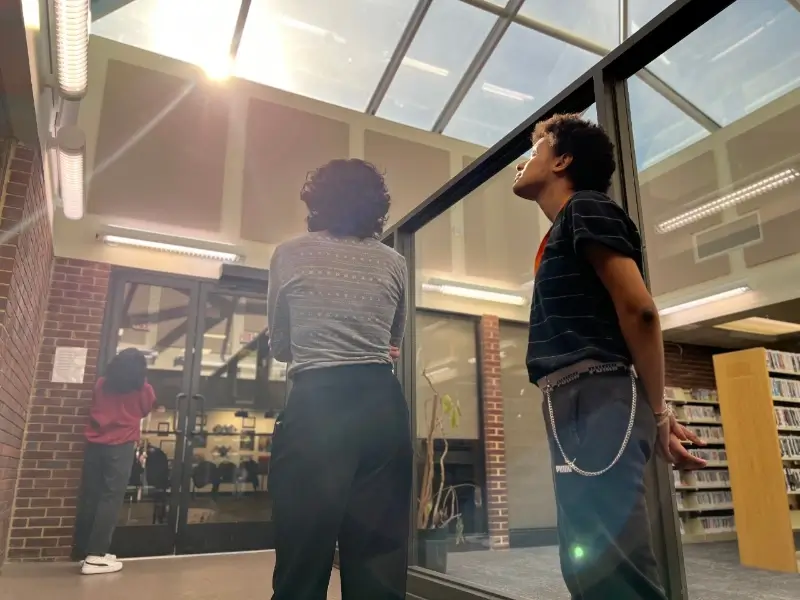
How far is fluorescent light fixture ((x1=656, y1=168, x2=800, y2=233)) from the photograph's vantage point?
5.34m

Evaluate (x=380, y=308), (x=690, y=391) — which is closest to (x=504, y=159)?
(x=380, y=308)

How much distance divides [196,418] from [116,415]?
102cm

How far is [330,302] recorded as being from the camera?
1.21 metres

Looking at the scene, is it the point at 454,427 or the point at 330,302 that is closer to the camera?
the point at 330,302

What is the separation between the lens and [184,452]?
4703 millimetres

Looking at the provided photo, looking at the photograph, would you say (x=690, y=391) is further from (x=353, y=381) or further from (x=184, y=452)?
(x=353, y=381)

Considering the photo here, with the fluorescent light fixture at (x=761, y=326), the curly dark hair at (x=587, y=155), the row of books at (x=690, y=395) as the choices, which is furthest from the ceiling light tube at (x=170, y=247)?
the fluorescent light fixture at (x=761, y=326)

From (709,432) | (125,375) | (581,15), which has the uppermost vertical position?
(581,15)

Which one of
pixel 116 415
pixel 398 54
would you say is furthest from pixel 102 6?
pixel 398 54

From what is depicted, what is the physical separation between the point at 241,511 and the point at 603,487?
445 cm

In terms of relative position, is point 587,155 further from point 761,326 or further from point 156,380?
point 761,326

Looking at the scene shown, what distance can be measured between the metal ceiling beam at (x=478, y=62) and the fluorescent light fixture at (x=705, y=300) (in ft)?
9.95

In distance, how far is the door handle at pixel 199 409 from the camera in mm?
4793

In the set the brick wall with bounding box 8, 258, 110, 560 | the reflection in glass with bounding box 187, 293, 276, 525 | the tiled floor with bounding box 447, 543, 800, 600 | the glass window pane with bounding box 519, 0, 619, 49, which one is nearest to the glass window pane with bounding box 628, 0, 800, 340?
the glass window pane with bounding box 519, 0, 619, 49
